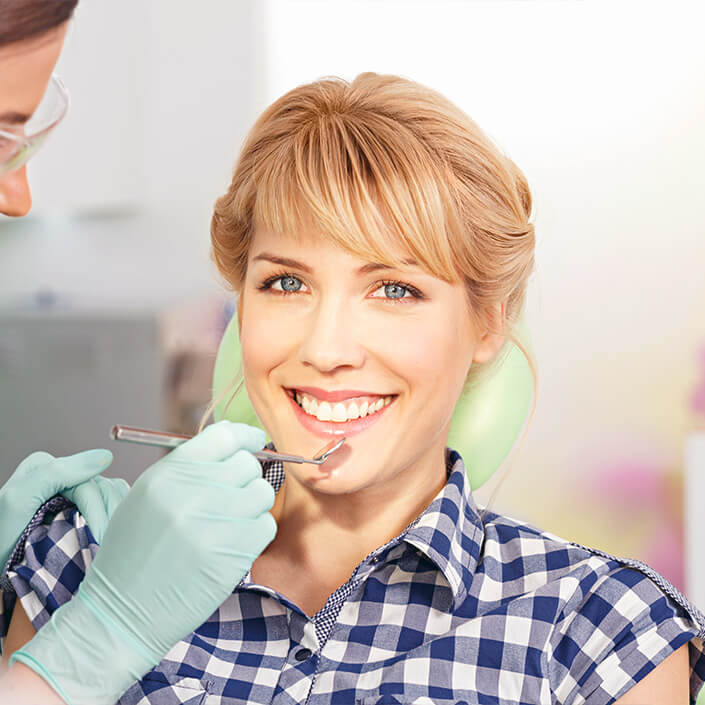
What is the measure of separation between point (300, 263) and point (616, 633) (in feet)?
1.90

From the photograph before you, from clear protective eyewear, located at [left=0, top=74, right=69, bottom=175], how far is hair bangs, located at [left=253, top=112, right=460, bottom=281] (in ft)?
0.97

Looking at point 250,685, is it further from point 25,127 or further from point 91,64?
point 91,64

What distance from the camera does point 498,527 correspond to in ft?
4.14

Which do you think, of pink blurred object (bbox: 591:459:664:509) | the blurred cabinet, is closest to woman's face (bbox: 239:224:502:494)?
pink blurred object (bbox: 591:459:664:509)

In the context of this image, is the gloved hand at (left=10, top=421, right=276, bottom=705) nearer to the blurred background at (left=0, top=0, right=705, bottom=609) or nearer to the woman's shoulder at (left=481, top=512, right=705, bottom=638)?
the woman's shoulder at (left=481, top=512, right=705, bottom=638)

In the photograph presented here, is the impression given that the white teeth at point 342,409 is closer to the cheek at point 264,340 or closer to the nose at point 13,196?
the cheek at point 264,340

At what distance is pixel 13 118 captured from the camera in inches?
44.5

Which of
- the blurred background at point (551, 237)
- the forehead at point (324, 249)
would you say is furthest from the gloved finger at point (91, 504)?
the blurred background at point (551, 237)

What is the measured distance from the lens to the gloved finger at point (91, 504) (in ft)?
4.06

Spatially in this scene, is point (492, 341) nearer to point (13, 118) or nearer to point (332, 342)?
point (332, 342)

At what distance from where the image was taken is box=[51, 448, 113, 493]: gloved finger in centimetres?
125

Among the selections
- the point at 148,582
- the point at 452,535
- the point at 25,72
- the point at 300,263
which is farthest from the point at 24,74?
the point at 452,535

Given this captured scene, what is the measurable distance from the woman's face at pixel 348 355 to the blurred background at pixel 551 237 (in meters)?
1.26

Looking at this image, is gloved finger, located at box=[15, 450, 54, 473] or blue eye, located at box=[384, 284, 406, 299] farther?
gloved finger, located at box=[15, 450, 54, 473]
